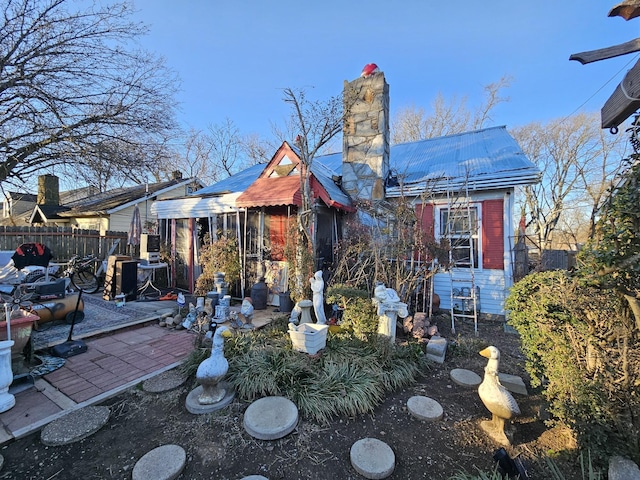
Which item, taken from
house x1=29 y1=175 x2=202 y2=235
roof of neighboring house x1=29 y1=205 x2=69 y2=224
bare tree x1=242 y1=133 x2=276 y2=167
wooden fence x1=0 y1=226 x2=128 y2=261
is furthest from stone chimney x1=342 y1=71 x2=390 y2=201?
roof of neighboring house x1=29 y1=205 x2=69 y2=224

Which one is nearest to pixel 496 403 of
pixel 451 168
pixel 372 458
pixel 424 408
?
pixel 424 408

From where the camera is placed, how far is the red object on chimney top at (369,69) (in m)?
7.56

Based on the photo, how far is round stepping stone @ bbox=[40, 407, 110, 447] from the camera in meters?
2.54

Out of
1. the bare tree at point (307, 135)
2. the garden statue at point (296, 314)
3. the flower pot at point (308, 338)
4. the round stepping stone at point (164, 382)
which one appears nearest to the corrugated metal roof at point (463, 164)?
the bare tree at point (307, 135)

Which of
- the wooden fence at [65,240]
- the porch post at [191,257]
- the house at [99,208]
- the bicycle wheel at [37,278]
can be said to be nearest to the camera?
the bicycle wheel at [37,278]

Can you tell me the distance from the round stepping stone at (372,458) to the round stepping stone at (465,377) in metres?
1.64

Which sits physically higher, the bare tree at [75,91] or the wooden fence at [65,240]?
the bare tree at [75,91]

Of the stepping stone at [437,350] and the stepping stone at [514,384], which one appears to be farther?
the stepping stone at [437,350]

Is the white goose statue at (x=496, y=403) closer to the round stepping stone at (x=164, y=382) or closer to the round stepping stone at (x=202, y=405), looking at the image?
the round stepping stone at (x=202, y=405)

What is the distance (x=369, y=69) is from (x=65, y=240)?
12.4 m

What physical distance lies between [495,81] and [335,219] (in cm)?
1726

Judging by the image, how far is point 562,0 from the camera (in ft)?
18.9

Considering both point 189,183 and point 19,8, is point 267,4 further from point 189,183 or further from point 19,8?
point 189,183

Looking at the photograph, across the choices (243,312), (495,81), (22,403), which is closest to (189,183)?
(243,312)
